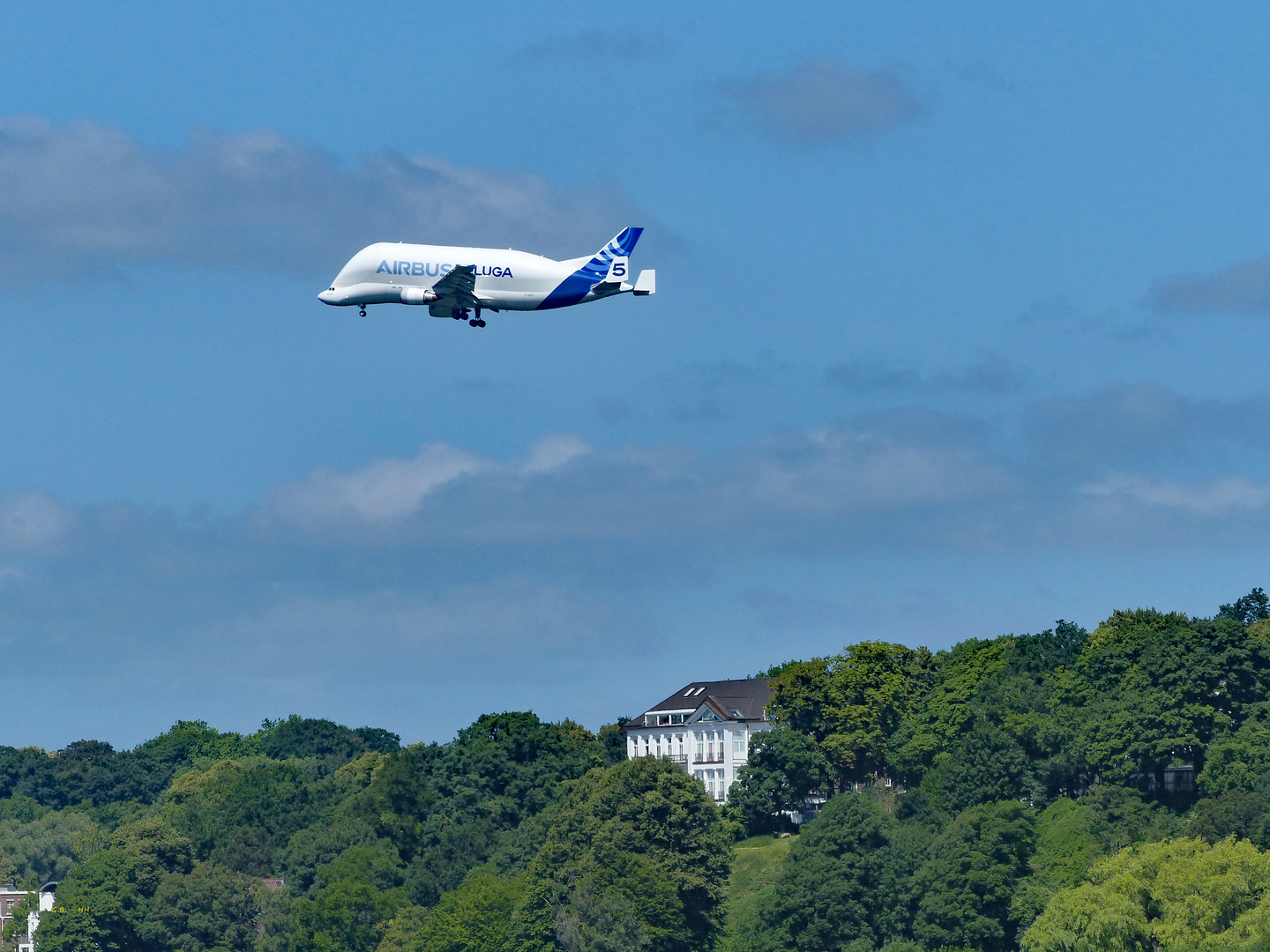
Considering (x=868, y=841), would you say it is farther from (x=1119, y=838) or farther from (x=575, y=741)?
(x=575, y=741)

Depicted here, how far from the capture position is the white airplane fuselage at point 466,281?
330 feet

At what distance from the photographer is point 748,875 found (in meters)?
165

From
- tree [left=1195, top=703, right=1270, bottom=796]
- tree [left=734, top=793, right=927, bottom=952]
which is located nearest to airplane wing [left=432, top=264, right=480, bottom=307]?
tree [left=734, top=793, right=927, bottom=952]

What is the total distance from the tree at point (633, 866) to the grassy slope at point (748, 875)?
270 cm

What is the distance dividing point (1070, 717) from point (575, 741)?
53874 millimetres

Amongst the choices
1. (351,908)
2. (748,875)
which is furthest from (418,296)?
(351,908)

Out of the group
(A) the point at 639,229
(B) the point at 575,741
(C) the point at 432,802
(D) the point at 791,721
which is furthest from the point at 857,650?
(A) the point at 639,229

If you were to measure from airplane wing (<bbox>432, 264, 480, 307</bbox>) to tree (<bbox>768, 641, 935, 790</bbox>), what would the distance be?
87916 mm

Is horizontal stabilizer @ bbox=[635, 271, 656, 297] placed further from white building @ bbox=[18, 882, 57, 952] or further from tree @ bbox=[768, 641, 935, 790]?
white building @ bbox=[18, 882, 57, 952]

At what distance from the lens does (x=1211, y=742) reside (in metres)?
149

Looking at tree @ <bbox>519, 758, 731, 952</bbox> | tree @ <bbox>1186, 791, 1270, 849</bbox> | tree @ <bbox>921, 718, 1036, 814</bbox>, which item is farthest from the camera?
tree @ <bbox>921, 718, 1036, 814</bbox>

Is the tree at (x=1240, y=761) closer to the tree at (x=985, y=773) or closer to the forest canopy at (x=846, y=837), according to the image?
the forest canopy at (x=846, y=837)

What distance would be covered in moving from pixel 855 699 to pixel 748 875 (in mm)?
23403

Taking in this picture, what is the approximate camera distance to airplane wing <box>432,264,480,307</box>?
99.3 m
